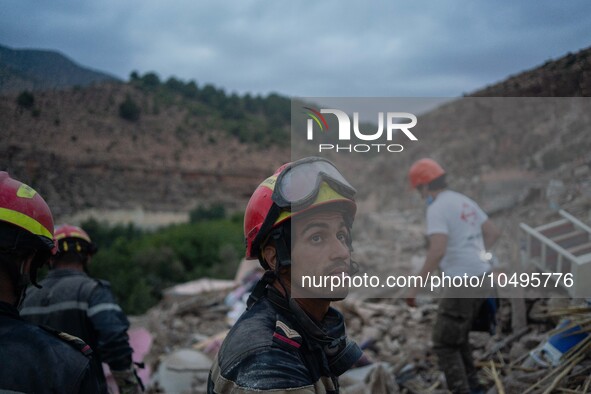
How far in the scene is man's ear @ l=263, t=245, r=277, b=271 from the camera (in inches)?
83.0

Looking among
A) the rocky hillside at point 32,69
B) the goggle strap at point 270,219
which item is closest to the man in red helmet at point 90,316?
the goggle strap at point 270,219

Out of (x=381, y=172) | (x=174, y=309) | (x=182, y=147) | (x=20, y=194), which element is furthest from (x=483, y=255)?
(x=182, y=147)

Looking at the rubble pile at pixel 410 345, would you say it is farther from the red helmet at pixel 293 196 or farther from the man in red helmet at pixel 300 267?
the red helmet at pixel 293 196

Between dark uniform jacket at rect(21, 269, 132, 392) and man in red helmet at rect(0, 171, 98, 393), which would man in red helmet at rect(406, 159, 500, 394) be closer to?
dark uniform jacket at rect(21, 269, 132, 392)

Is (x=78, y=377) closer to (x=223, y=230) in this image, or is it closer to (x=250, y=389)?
(x=250, y=389)

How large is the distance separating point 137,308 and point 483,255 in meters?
11.9

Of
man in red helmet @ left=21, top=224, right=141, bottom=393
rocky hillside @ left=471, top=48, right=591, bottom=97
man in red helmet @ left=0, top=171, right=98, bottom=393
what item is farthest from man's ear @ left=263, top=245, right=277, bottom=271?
rocky hillside @ left=471, top=48, right=591, bottom=97

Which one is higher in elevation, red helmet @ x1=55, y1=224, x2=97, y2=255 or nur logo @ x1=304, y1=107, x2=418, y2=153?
nur logo @ x1=304, y1=107, x2=418, y2=153

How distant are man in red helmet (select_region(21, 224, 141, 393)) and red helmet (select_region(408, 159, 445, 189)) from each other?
282cm

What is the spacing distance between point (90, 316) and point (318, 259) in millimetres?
2091

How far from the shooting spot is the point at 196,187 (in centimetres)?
4456

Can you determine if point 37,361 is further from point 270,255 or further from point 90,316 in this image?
point 90,316

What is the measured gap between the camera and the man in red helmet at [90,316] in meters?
3.29

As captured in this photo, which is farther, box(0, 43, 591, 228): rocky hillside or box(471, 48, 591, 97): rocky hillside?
box(0, 43, 591, 228): rocky hillside
